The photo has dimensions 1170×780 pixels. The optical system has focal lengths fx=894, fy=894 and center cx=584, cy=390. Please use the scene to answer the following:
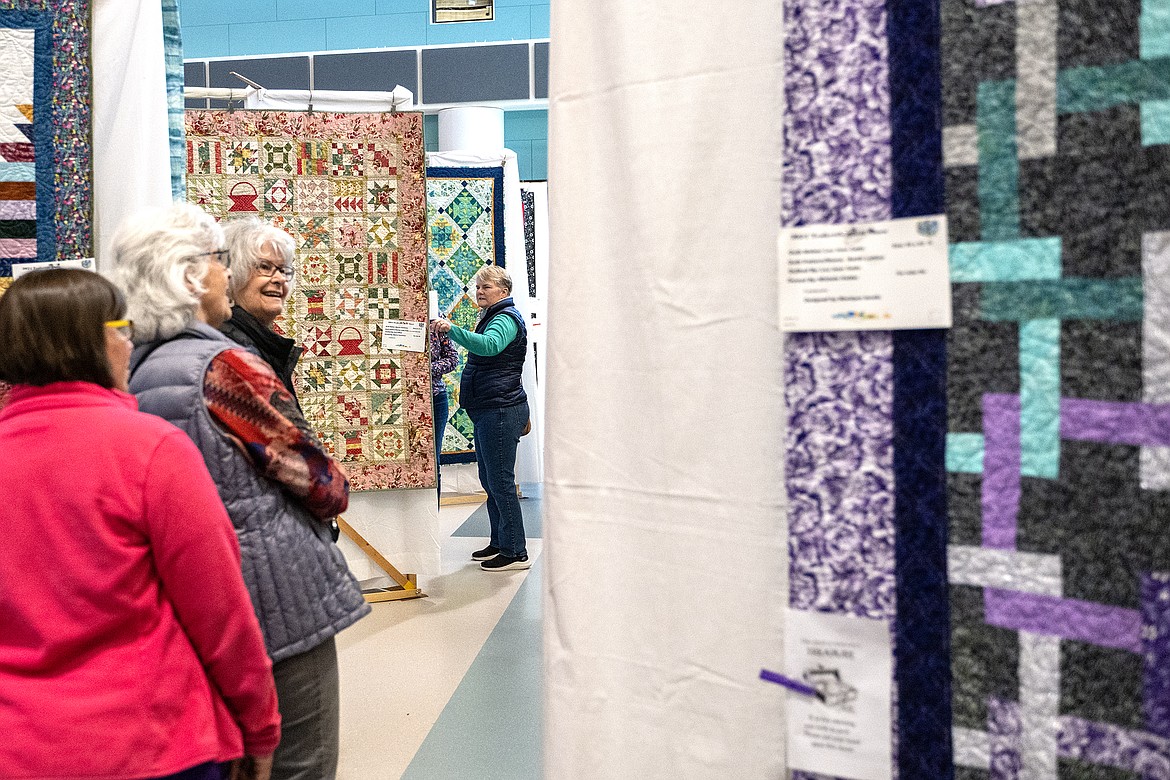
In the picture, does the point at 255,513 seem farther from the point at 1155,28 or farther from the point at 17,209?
the point at 1155,28

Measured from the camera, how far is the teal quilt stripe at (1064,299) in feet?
2.70

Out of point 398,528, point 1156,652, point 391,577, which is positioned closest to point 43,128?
point 1156,652

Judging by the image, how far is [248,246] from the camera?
2.19 metres

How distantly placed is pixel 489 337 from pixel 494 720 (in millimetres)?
2050

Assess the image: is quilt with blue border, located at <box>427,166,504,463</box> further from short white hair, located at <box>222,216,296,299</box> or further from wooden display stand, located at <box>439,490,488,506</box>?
short white hair, located at <box>222,216,296,299</box>

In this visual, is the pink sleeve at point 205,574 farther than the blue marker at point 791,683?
Yes

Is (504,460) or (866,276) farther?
(504,460)

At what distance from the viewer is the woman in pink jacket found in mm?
1123

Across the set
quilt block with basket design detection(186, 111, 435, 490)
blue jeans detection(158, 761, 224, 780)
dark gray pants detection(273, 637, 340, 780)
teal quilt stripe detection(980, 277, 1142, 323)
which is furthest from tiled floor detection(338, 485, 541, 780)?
teal quilt stripe detection(980, 277, 1142, 323)

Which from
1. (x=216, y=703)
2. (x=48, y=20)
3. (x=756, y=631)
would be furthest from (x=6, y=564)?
(x=48, y=20)

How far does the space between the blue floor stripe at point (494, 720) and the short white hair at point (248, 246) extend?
4.74 ft

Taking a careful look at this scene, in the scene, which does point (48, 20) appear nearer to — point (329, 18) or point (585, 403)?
point (585, 403)

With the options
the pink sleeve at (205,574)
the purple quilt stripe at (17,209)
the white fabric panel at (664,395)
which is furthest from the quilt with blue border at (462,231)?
the white fabric panel at (664,395)

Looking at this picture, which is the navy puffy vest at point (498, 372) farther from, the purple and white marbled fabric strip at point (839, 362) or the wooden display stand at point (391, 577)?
the purple and white marbled fabric strip at point (839, 362)
